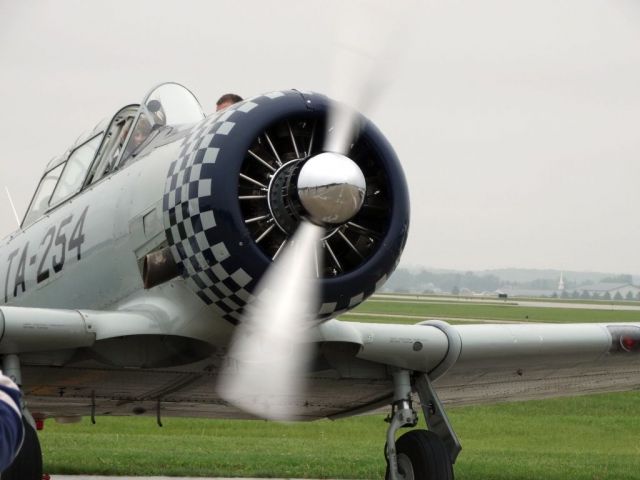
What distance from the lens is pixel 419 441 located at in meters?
7.37

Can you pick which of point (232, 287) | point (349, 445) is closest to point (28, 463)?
point (232, 287)

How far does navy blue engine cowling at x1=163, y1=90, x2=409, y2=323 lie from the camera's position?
5906 millimetres

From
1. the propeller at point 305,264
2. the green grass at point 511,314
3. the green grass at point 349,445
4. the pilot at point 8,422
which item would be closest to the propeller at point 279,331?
the propeller at point 305,264

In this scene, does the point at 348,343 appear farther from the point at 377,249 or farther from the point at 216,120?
the point at 216,120

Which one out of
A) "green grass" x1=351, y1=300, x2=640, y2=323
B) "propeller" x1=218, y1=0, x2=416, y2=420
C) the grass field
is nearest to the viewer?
"propeller" x1=218, y1=0, x2=416, y2=420

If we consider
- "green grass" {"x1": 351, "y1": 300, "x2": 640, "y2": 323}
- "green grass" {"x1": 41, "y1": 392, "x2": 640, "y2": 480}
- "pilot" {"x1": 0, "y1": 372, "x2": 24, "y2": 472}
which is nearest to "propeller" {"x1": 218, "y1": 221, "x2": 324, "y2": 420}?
"green grass" {"x1": 41, "y1": 392, "x2": 640, "y2": 480}

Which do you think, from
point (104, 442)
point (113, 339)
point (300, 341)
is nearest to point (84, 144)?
point (113, 339)

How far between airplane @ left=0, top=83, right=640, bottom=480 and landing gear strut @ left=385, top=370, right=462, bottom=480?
0.01 metres

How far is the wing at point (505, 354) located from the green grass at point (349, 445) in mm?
1423

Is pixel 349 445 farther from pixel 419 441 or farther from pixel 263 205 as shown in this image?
pixel 263 205

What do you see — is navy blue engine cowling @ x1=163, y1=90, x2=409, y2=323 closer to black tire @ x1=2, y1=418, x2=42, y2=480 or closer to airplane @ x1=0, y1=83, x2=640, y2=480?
airplane @ x1=0, y1=83, x2=640, y2=480

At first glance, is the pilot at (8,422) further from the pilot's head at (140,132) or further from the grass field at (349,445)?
the grass field at (349,445)

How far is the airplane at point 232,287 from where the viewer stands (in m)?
5.95

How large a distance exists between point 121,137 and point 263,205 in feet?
6.22
